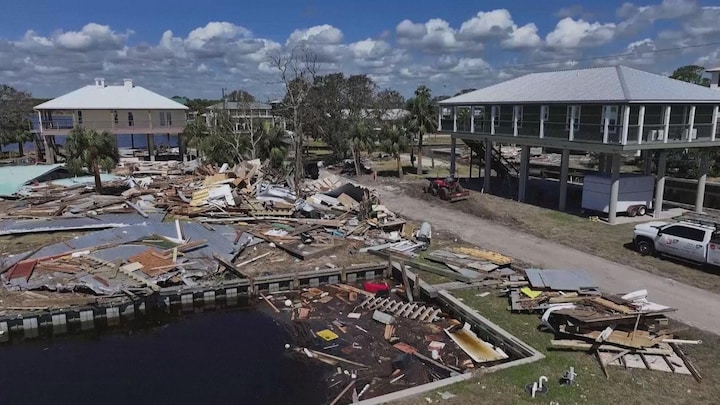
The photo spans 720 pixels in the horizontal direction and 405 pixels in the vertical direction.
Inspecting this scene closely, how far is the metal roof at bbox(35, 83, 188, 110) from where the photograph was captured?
48.7 meters

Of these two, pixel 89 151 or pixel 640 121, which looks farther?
pixel 89 151

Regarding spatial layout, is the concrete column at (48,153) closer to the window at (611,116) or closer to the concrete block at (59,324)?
the concrete block at (59,324)

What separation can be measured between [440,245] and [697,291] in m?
9.63

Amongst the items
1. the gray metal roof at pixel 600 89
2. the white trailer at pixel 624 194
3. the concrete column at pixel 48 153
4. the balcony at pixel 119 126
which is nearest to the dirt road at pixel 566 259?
the white trailer at pixel 624 194

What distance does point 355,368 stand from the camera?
13.3 meters

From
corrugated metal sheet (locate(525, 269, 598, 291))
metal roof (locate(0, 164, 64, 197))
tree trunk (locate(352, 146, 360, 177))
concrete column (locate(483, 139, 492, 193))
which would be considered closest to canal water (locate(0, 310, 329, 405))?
corrugated metal sheet (locate(525, 269, 598, 291))

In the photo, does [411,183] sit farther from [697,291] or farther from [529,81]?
[697,291]

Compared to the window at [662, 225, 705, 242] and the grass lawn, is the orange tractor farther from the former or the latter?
the grass lawn

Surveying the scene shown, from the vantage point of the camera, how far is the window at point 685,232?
734 inches

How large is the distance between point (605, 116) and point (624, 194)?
432 centimetres

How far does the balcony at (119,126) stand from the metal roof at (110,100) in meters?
1.39

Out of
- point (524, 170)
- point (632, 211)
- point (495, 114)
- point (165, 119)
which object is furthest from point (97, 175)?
point (632, 211)

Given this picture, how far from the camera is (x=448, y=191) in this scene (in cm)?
3259

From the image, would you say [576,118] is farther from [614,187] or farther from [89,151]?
[89,151]
